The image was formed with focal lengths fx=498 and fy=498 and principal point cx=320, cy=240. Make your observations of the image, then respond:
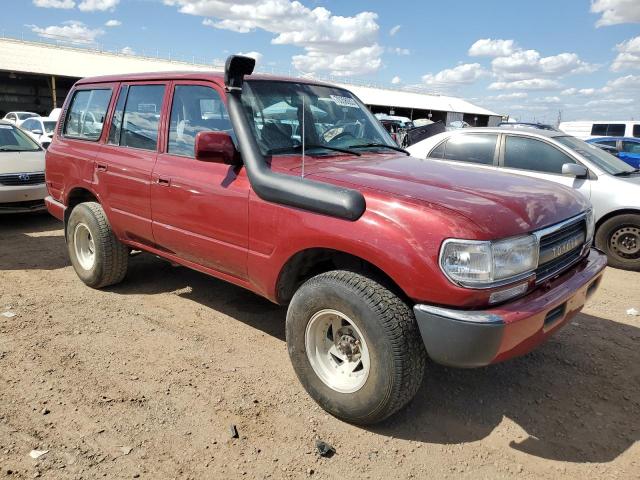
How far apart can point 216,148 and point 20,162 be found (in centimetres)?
614

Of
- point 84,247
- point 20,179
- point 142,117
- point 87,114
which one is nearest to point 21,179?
point 20,179

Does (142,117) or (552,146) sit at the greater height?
(142,117)

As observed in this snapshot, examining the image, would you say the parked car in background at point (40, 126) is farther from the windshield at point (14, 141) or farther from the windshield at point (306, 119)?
the windshield at point (306, 119)

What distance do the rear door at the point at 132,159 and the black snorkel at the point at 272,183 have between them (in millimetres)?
931

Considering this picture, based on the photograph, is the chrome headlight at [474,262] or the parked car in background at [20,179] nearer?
the chrome headlight at [474,262]

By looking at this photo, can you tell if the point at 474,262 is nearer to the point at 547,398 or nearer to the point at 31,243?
the point at 547,398

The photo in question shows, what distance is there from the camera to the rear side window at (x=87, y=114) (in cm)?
456

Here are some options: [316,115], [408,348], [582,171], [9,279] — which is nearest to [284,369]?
[408,348]

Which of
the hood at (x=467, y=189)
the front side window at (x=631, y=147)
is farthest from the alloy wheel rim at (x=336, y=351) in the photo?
the front side window at (x=631, y=147)

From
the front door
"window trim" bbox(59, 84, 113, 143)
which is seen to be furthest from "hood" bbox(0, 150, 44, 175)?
the front door

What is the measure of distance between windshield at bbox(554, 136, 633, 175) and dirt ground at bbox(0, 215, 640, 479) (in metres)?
2.78

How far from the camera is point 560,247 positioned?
292 centimetres

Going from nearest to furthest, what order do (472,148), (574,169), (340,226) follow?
(340,226) → (574,169) → (472,148)

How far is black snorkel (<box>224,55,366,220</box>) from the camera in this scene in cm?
263
